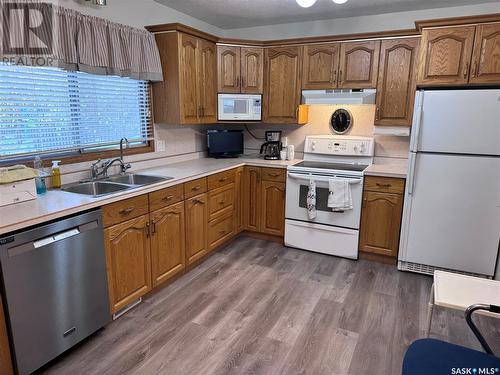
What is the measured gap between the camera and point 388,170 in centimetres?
319

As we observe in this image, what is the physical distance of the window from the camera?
7.14 feet

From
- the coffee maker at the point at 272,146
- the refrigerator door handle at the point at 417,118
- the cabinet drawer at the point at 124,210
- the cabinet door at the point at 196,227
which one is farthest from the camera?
the coffee maker at the point at 272,146

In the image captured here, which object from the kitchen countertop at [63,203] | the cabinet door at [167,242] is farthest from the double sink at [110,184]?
the cabinet door at [167,242]

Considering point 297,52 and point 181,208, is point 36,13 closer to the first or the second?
point 181,208

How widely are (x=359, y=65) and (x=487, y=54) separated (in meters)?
1.05

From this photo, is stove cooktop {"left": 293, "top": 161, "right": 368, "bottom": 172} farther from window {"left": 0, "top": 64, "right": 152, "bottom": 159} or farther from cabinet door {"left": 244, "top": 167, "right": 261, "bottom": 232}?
window {"left": 0, "top": 64, "right": 152, "bottom": 159}

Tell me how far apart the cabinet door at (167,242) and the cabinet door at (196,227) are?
85 millimetres

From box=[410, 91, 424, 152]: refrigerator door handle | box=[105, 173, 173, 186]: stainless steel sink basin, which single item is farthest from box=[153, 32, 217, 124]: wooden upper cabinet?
box=[410, 91, 424, 152]: refrigerator door handle

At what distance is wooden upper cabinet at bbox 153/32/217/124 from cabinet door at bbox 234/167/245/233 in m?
0.70

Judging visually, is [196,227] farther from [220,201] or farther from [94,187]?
[94,187]

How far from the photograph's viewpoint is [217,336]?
219 cm

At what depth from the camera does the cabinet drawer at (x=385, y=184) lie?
3.05 meters

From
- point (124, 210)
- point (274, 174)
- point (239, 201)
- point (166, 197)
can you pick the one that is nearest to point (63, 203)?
point (124, 210)

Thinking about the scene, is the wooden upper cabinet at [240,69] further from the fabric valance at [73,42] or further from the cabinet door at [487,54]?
the cabinet door at [487,54]
